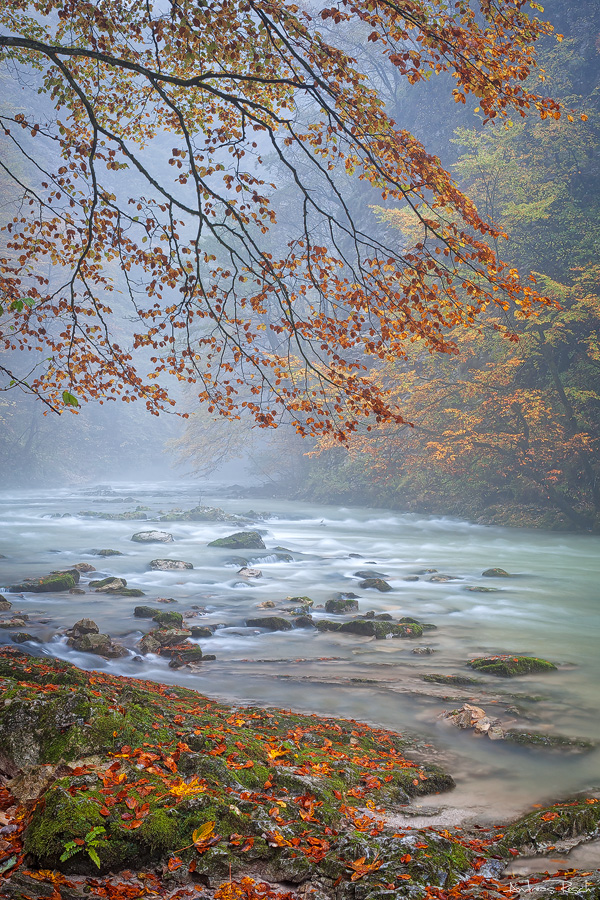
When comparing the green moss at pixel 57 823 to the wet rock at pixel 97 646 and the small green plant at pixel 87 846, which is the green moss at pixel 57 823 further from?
the wet rock at pixel 97 646

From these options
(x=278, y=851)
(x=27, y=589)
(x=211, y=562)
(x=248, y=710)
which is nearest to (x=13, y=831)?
(x=278, y=851)

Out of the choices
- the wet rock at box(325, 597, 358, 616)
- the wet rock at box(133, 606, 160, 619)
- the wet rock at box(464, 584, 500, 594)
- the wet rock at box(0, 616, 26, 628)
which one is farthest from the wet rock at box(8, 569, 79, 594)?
the wet rock at box(464, 584, 500, 594)

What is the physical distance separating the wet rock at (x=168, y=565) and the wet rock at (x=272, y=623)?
19.3 feet

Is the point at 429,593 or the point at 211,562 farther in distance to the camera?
the point at 211,562

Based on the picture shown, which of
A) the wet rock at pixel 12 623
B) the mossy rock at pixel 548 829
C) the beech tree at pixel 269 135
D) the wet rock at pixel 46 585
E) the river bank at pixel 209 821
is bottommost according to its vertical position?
the wet rock at pixel 46 585

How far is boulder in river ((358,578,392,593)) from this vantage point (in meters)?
12.8

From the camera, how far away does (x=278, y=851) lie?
8.92 ft

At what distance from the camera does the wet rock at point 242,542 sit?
59.1ft

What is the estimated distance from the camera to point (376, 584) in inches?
508

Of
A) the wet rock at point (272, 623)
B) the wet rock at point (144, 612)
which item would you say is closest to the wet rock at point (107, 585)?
the wet rock at point (144, 612)

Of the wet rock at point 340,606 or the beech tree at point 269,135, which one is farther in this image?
the wet rock at point 340,606

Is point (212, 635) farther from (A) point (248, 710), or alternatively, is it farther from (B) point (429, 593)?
(B) point (429, 593)

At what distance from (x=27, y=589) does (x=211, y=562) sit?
217 inches

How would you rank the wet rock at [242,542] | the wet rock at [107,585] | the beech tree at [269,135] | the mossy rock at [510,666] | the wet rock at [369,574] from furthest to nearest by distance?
1. the wet rock at [242,542]
2. the wet rock at [369,574]
3. the wet rock at [107,585]
4. the mossy rock at [510,666]
5. the beech tree at [269,135]
